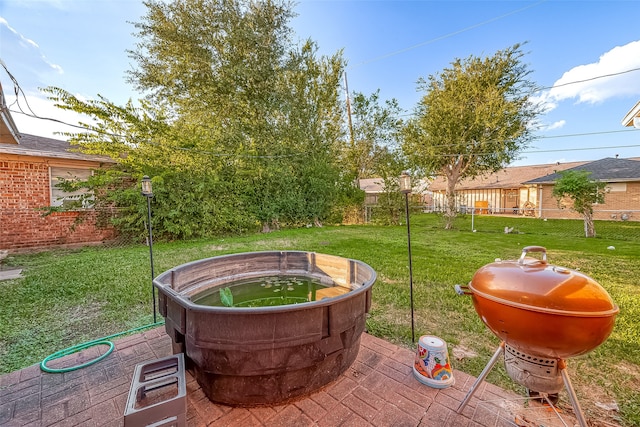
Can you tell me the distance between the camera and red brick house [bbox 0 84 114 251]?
6.26m

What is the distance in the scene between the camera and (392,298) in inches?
143

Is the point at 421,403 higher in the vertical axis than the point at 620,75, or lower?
lower

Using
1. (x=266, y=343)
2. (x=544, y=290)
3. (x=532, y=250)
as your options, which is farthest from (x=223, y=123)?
(x=544, y=290)

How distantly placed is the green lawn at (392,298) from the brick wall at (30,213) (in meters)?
0.78

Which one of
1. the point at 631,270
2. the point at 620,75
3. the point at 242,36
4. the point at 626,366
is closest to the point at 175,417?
the point at 626,366

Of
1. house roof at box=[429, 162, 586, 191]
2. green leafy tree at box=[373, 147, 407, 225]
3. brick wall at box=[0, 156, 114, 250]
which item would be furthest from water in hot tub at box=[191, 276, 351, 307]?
house roof at box=[429, 162, 586, 191]

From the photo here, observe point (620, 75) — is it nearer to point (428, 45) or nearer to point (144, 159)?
point (428, 45)

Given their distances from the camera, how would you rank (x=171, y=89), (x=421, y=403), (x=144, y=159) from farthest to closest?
(x=171, y=89) → (x=144, y=159) → (x=421, y=403)

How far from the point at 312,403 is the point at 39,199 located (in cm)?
856

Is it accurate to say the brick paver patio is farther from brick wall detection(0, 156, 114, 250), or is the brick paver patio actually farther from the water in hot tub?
brick wall detection(0, 156, 114, 250)

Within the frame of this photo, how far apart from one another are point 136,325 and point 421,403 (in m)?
2.90

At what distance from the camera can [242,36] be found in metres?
9.41

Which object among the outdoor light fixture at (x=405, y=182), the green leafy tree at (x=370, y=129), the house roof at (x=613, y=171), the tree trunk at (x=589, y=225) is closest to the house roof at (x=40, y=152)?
the outdoor light fixture at (x=405, y=182)

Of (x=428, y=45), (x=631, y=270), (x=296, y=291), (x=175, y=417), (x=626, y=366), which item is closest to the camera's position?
(x=175, y=417)
